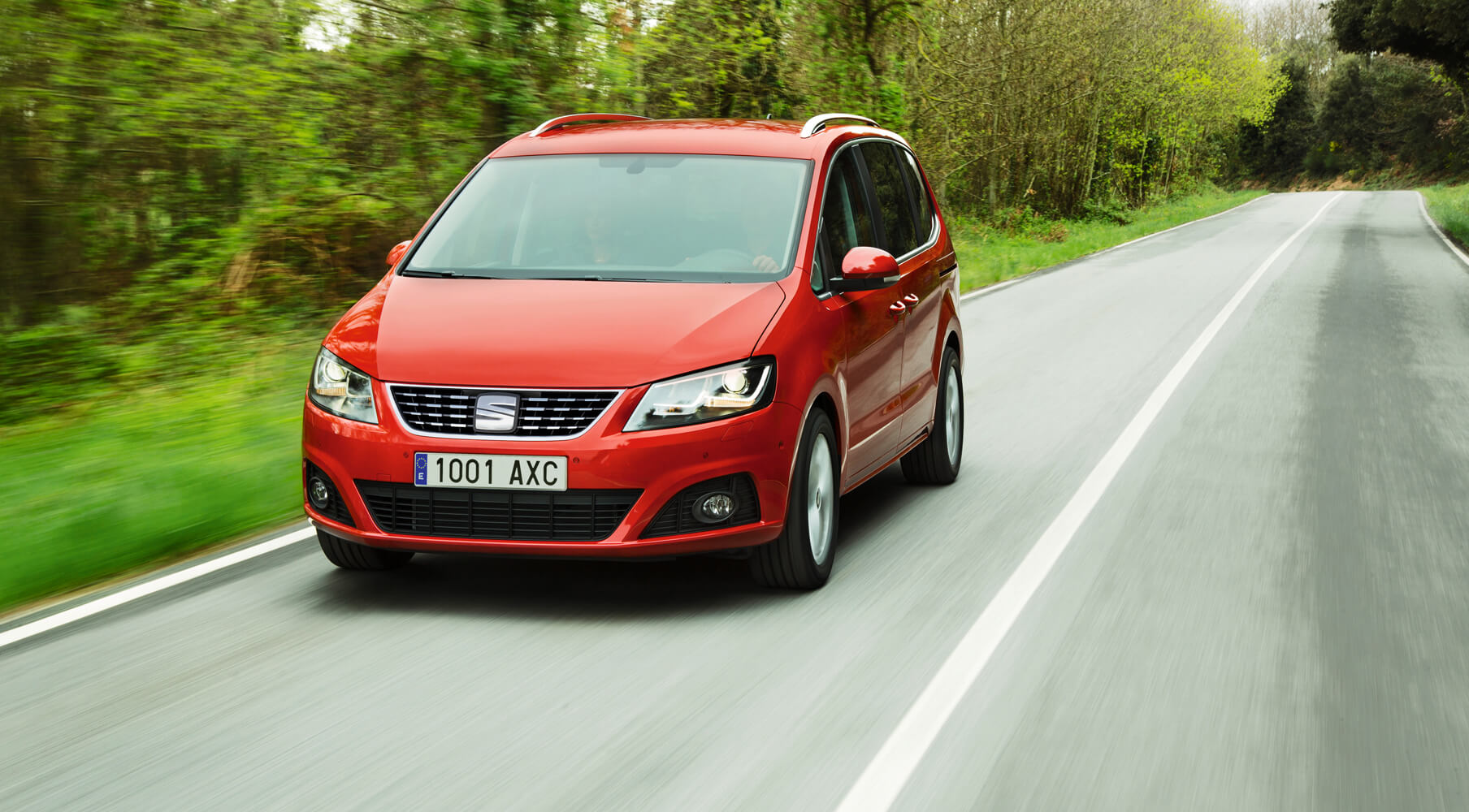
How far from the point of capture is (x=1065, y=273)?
78.2 ft

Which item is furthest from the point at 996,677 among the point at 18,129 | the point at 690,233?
the point at 18,129

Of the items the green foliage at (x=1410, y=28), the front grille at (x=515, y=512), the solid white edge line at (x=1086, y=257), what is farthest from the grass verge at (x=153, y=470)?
the green foliage at (x=1410, y=28)

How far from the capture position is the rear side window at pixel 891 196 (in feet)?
23.1

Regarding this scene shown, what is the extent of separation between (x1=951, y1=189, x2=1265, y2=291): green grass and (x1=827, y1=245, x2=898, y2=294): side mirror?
49.9 feet

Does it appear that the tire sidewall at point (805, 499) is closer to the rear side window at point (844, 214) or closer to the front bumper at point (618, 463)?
the front bumper at point (618, 463)

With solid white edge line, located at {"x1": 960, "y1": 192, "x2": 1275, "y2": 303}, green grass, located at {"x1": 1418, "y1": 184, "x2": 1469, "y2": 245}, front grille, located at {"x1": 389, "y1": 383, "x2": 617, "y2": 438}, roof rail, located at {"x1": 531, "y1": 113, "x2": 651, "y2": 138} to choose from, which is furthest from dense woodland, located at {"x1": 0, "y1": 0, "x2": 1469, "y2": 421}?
green grass, located at {"x1": 1418, "y1": 184, "x2": 1469, "y2": 245}

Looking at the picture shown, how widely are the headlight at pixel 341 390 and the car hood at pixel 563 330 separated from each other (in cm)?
8

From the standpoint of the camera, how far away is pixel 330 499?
5.26 m

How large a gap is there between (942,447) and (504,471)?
333 cm

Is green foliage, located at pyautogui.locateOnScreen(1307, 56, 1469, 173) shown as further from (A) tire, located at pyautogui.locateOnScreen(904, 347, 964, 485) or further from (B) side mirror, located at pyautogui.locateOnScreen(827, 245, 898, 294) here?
(B) side mirror, located at pyautogui.locateOnScreen(827, 245, 898, 294)

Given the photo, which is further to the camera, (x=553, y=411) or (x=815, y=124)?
(x=815, y=124)

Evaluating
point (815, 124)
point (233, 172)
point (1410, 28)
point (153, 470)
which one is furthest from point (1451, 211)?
point (153, 470)

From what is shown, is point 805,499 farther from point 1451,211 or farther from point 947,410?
point 1451,211

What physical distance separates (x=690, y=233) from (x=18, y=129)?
5.84m
